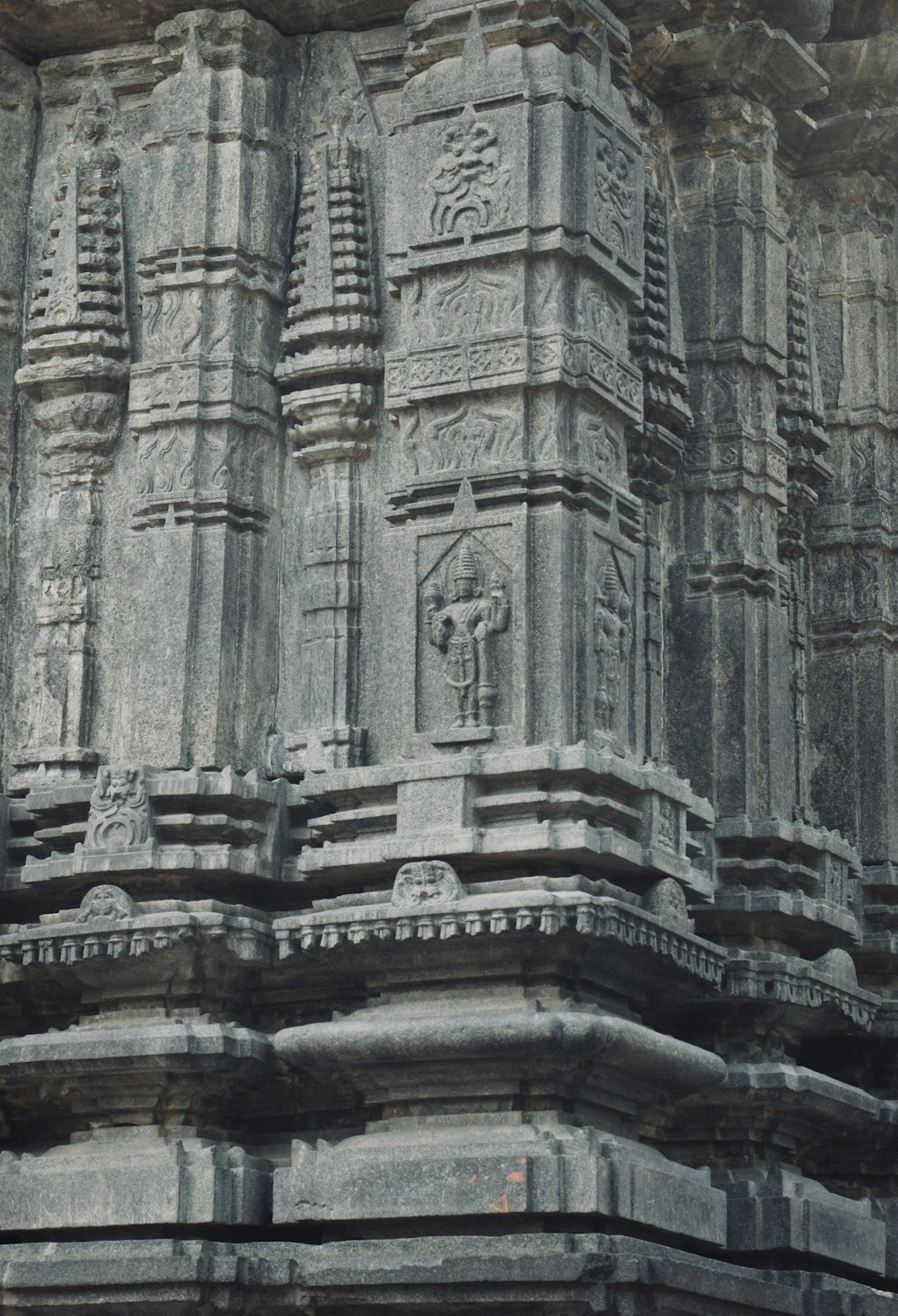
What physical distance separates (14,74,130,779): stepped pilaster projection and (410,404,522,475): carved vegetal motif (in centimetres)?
233

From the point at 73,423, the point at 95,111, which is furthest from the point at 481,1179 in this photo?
the point at 95,111

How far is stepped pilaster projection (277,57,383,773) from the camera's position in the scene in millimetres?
16922

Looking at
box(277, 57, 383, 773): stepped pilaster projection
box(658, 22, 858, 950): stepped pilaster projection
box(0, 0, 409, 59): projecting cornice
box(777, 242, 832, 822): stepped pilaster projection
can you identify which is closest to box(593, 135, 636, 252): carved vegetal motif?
box(277, 57, 383, 773): stepped pilaster projection

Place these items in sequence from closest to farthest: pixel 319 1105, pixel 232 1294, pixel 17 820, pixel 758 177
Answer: pixel 232 1294, pixel 319 1105, pixel 17 820, pixel 758 177

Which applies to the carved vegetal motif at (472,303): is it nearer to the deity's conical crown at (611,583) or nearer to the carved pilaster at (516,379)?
the carved pilaster at (516,379)

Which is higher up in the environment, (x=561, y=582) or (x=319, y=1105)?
(x=561, y=582)

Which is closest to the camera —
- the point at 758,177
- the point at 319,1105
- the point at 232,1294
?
the point at 232,1294

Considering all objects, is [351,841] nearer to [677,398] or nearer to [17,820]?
[17,820]

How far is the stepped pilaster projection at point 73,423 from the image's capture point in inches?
687

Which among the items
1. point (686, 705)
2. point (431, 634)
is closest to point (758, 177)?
point (686, 705)

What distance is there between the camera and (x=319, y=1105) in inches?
641

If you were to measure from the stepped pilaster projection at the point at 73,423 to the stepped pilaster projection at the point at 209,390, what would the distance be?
25 centimetres

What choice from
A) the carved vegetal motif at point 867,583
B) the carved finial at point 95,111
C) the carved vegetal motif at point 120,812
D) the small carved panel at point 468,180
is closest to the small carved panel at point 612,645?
the small carved panel at point 468,180

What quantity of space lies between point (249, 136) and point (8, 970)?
5.42 m
